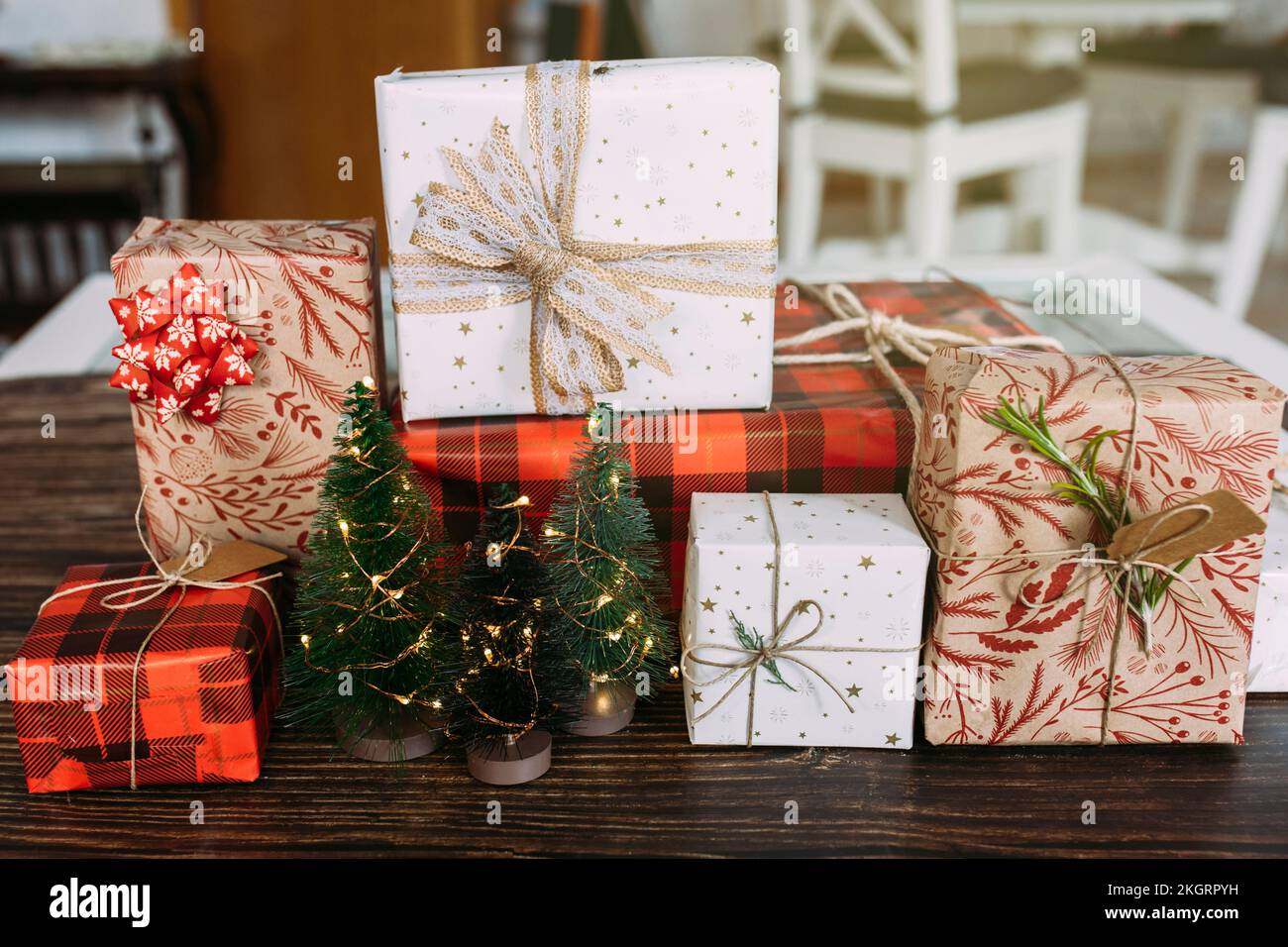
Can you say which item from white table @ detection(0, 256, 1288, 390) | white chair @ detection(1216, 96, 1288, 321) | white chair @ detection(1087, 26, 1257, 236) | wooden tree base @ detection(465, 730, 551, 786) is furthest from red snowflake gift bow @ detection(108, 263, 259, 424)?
white chair @ detection(1087, 26, 1257, 236)

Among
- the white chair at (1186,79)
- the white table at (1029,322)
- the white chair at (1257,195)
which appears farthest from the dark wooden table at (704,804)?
the white chair at (1186,79)

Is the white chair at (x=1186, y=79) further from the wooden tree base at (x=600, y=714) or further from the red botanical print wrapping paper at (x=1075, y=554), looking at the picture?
the wooden tree base at (x=600, y=714)

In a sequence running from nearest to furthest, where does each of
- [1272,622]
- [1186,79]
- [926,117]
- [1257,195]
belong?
[1272,622], [926,117], [1257,195], [1186,79]

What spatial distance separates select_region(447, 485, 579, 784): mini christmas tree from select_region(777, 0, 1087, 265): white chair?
198cm

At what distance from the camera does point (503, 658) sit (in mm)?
884

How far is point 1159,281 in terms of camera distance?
1834 mm

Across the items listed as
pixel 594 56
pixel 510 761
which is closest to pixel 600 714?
pixel 510 761

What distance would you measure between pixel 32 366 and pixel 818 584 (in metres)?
1.28

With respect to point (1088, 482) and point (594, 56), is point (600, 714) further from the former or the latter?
point (594, 56)

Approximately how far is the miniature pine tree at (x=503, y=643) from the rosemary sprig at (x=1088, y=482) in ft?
1.21

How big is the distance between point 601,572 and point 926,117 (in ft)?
6.80

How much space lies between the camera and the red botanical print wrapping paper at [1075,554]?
33.9 inches
